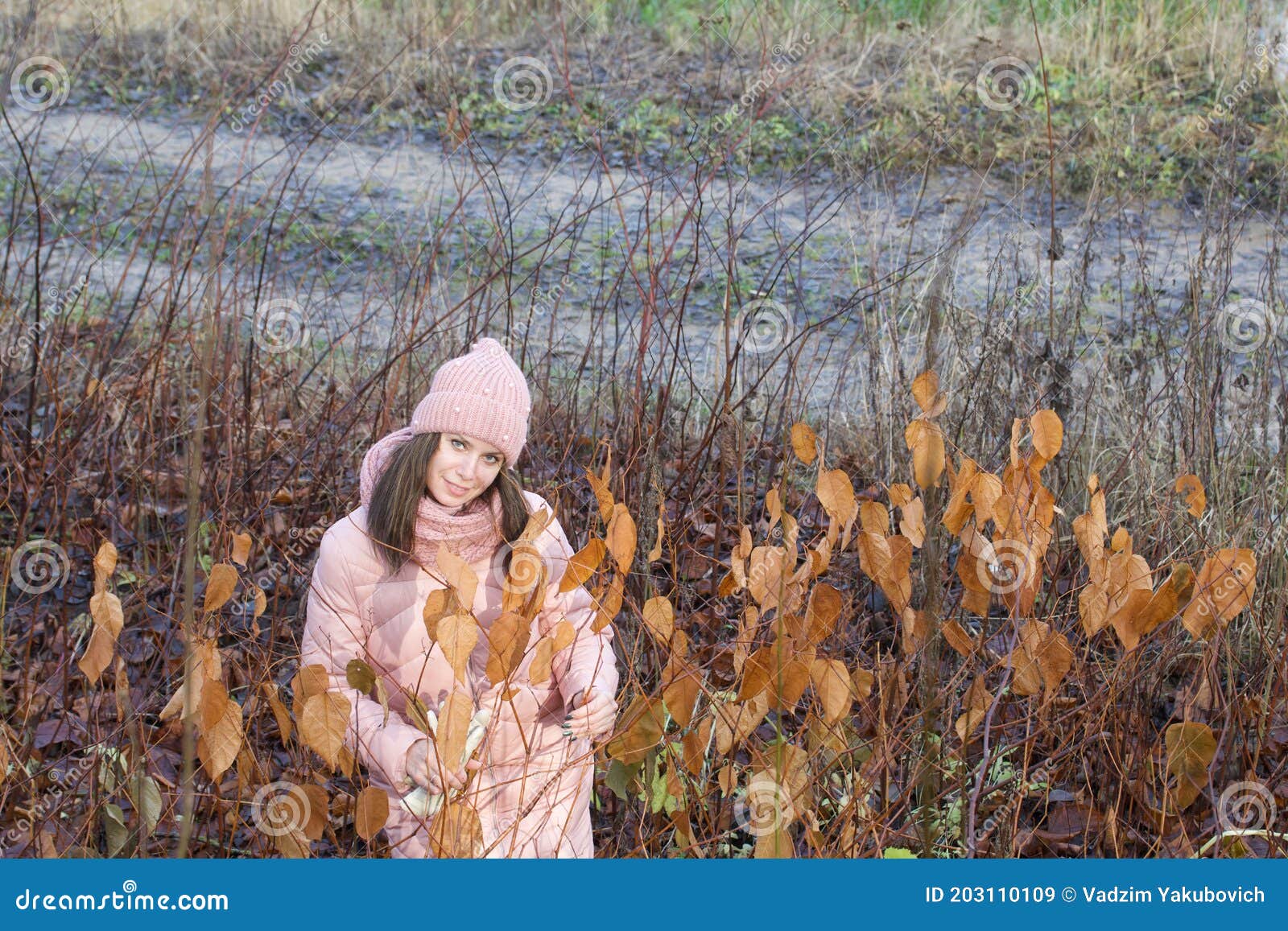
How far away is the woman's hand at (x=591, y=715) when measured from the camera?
1.87 meters

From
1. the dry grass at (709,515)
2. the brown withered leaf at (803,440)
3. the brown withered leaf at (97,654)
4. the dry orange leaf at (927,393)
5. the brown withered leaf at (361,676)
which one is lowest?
the dry grass at (709,515)

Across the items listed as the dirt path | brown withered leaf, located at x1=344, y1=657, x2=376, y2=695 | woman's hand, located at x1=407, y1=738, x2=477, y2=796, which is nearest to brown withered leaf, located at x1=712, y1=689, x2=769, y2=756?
woman's hand, located at x1=407, y1=738, x2=477, y2=796

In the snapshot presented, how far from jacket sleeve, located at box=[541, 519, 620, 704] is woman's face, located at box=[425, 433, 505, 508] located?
0.14 m

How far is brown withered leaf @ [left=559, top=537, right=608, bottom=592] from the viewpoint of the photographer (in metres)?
1.62

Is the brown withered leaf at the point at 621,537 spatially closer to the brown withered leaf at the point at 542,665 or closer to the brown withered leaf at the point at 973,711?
the brown withered leaf at the point at 542,665

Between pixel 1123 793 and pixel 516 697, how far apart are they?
51.3 inches

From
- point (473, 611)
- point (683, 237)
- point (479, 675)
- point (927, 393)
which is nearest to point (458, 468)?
point (473, 611)

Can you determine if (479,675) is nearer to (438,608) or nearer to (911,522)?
(438,608)

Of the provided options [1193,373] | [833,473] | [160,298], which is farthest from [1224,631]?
[160,298]

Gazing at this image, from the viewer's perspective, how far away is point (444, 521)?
2.03m

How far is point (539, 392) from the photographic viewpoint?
12.3 ft

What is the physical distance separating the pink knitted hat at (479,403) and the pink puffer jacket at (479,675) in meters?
0.14

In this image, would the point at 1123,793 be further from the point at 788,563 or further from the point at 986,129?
the point at 986,129

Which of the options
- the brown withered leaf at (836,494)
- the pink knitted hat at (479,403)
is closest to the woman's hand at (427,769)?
the pink knitted hat at (479,403)
